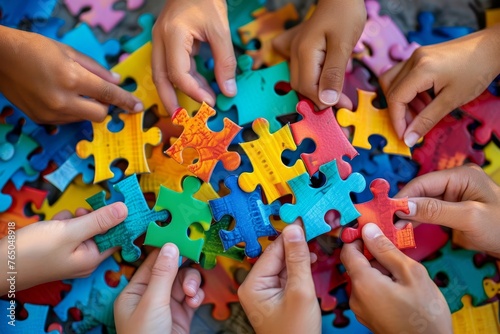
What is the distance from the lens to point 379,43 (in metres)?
1.49

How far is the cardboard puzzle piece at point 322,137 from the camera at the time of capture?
129 cm

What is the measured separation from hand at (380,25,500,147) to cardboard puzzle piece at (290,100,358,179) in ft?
0.62

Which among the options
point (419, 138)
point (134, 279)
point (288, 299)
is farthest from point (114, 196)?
point (419, 138)

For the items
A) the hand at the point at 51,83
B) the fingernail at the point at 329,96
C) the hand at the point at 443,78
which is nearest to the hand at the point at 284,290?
the fingernail at the point at 329,96

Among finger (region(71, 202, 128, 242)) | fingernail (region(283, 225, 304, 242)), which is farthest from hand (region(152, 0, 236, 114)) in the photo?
fingernail (region(283, 225, 304, 242))

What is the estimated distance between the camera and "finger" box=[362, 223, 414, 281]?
3.94 feet

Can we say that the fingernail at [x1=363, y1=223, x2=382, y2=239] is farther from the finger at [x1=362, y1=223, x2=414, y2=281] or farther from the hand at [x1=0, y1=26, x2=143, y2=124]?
the hand at [x1=0, y1=26, x2=143, y2=124]

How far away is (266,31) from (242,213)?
0.61 m

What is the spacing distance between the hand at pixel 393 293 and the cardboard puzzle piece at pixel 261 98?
42 cm

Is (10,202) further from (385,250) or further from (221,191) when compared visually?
(385,250)

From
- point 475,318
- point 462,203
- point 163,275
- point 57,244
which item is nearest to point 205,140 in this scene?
point 163,275

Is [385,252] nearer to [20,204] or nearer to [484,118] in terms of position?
[484,118]

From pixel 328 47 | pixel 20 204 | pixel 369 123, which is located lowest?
pixel 20 204

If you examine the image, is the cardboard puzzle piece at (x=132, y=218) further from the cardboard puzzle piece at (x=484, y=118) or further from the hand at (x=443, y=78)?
the cardboard puzzle piece at (x=484, y=118)
